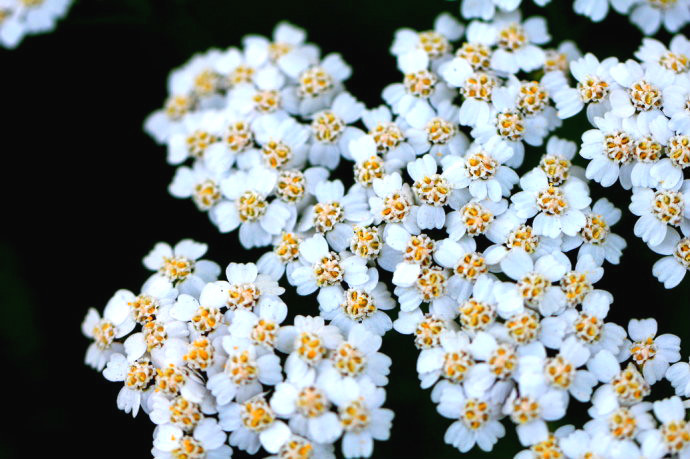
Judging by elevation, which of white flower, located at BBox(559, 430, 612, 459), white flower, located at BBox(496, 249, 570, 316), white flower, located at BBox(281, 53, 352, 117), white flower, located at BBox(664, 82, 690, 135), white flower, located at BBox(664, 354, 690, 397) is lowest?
white flower, located at BBox(559, 430, 612, 459)

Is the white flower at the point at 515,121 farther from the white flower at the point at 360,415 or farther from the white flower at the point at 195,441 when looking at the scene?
the white flower at the point at 195,441

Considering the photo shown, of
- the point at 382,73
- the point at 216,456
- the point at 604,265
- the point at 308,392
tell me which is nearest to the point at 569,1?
the point at 382,73

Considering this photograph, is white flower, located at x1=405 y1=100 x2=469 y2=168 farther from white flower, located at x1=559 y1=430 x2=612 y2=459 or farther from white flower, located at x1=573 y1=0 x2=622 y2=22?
white flower, located at x1=559 y1=430 x2=612 y2=459

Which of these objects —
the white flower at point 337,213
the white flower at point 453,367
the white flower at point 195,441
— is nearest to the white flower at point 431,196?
the white flower at point 337,213

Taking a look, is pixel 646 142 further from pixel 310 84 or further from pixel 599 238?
pixel 310 84

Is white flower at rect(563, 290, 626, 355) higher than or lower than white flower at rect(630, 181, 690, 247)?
lower

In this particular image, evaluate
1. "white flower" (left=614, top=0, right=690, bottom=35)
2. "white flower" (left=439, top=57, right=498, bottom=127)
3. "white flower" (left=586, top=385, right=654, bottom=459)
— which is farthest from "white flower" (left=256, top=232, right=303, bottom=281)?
"white flower" (left=614, top=0, right=690, bottom=35)

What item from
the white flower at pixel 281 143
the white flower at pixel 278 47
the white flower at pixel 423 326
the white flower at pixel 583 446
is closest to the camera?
the white flower at pixel 583 446
